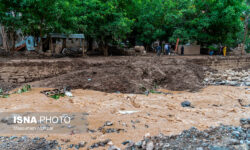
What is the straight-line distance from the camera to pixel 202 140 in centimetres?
383

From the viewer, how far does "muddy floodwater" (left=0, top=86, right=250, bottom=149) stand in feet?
15.0

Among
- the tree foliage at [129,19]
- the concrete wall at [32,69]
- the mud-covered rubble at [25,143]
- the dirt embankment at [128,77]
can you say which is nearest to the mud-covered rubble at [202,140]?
the mud-covered rubble at [25,143]

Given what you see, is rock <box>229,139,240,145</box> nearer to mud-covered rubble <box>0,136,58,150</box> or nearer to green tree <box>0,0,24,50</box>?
mud-covered rubble <box>0,136,58,150</box>

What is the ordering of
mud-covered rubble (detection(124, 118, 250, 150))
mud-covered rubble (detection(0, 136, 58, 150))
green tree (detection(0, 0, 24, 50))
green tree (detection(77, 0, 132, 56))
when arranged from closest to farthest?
mud-covered rubble (detection(124, 118, 250, 150)) < mud-covered rubble (detection(0, 136, 58, 150)) < green tree (detection(0, 0, 24, 50)) < green tree (detection(77, 0, 132, 56))

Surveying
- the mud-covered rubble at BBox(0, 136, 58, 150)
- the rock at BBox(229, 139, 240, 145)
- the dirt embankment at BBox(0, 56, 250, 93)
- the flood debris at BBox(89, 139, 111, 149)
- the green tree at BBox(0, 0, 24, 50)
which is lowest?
the flood debris at BBox(89, 139, 111, 149)

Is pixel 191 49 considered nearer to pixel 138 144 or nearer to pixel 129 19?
pixel 129 19

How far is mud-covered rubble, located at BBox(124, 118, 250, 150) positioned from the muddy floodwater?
332 millimetres

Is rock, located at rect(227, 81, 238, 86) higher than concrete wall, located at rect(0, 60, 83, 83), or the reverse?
concrete wall, located at rect(0, 60, 83, 83)

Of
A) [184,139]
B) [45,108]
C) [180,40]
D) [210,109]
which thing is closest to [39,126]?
[45,108]

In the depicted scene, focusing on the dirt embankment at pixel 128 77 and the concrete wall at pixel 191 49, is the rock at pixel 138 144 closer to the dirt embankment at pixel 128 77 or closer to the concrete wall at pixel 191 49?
the dirt embankment at pixel 128 77

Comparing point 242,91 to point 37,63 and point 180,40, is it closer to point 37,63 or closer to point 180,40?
point 180,40

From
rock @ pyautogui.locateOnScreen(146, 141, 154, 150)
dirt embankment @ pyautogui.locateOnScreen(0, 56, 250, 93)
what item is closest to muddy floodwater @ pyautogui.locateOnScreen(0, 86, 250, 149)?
rock @ pyautogui.locateOnScreen(146, 141, 154, 150)

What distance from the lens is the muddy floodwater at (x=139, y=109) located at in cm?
456

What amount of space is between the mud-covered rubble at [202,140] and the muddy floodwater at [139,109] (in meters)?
0.33
